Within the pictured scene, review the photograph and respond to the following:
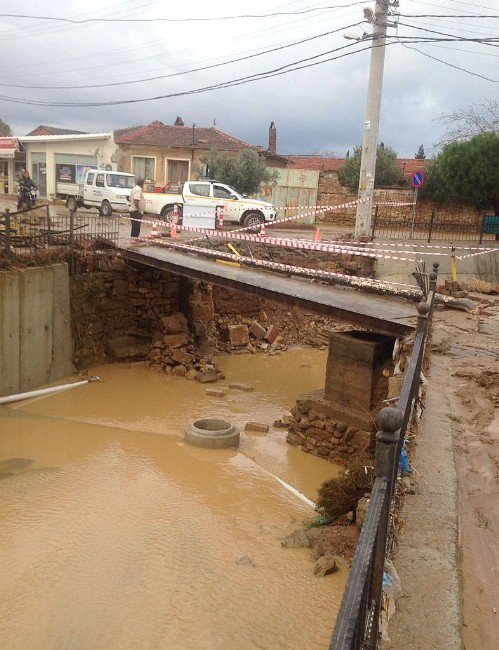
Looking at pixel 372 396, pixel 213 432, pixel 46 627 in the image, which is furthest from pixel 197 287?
pixel 46 627

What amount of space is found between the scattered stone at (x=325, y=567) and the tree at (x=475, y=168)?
1846 cm

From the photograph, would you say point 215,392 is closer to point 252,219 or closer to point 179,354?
point 179,354

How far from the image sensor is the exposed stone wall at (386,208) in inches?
1041

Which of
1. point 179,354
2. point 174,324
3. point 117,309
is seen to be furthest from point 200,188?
point 179,354

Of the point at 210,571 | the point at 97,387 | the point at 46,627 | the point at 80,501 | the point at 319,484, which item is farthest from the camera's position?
the point at 97,387

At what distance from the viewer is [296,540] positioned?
23.0 ft

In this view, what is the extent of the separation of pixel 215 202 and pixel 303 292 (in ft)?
38.0

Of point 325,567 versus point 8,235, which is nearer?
point 325,567

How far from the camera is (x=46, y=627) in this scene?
18.3 feet

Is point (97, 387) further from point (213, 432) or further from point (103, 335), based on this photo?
point (213, 432)

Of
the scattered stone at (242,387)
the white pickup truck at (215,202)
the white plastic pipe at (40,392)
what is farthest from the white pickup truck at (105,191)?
the scattered stone at (242,387)

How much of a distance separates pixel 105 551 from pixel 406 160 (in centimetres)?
3039

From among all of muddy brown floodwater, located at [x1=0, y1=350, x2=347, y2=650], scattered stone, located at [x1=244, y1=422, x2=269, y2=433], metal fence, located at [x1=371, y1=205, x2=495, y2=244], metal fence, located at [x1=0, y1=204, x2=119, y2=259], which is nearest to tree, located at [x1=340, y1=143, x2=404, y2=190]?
metal fence, located at [x1=371, y1=205, x2=495, y2=244]

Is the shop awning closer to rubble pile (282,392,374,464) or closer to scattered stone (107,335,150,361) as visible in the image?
scattered stone (107,335,150,361)
